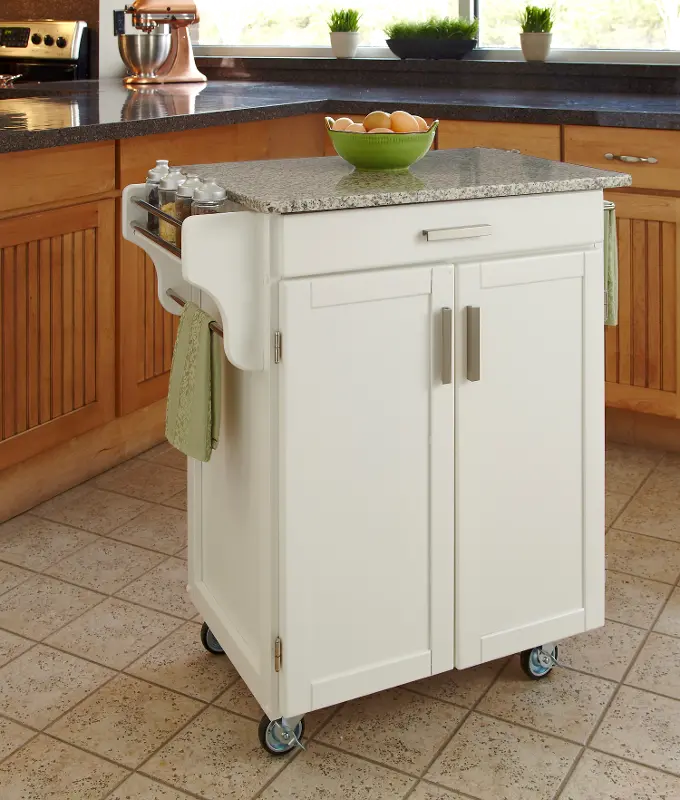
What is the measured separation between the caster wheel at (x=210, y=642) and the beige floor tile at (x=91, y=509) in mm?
691

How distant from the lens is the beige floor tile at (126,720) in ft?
6.13

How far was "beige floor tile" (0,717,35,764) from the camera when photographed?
1.86m

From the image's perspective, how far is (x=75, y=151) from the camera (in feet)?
9.15

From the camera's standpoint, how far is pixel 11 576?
8.25 feet

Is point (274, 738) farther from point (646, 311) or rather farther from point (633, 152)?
point (633, 152)

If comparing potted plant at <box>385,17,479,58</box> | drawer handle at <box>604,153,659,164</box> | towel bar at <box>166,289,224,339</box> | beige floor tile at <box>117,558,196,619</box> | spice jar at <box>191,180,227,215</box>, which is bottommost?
beige floor tile at <box>117,558,196,619</box>

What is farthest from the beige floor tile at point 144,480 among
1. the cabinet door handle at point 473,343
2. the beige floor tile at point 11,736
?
the cabinet door handle at point 473,343

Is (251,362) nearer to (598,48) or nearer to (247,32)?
(598,48)

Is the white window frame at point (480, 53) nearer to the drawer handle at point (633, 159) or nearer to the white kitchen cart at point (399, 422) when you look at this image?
the drawer handle at point (633, 159)

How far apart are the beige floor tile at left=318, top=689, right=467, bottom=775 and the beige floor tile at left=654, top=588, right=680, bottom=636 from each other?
21.5 inches

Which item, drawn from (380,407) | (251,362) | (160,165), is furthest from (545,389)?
(160,165)

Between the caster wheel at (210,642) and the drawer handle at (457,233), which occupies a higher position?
the drawer handle at (457,233)

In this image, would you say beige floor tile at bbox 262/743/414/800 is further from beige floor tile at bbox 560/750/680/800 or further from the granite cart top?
the granite cart top

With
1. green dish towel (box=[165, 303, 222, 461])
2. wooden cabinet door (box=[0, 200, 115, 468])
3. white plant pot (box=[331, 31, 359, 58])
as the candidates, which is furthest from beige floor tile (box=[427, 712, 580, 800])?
white plant pot (box=[331, 31, 359, 58])
